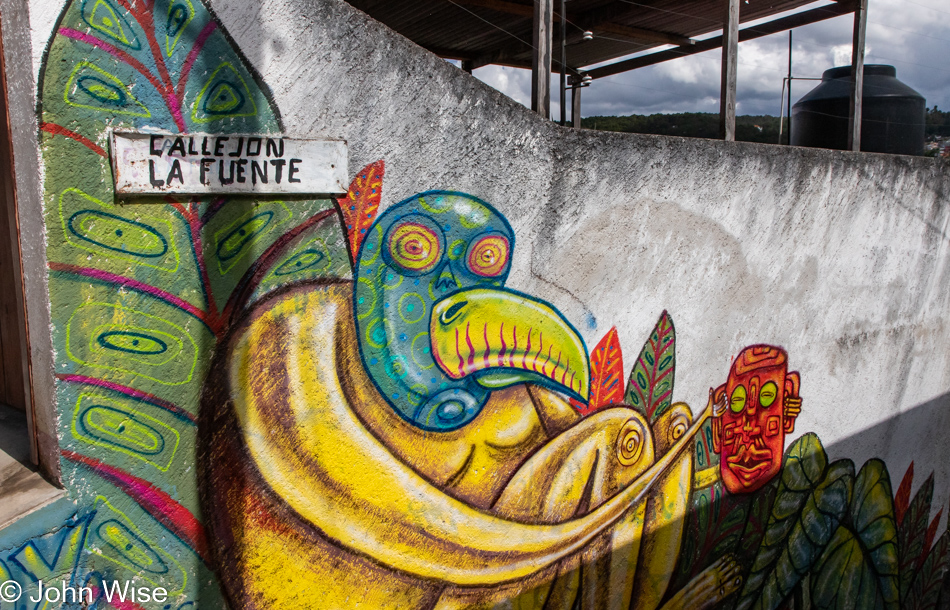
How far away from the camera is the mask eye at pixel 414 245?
7.75 ft

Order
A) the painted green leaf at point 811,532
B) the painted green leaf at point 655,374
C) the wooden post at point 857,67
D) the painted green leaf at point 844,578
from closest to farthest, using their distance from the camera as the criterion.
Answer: the painted green leaf at point 655,374, the painted green leaf at point 811,532, the painted green leaf at point 844,578, the wooden post at point 857,67

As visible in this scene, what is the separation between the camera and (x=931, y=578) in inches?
209

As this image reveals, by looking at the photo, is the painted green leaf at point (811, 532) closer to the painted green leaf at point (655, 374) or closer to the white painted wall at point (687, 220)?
the white painted wall at point (687, 220)

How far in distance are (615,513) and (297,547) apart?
145cm

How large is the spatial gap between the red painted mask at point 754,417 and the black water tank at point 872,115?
9.84 ft

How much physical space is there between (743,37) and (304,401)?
16.8 ft

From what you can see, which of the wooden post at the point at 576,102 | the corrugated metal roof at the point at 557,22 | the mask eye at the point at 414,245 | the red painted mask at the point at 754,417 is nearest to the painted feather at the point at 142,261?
the mask eye at the point at 414,245

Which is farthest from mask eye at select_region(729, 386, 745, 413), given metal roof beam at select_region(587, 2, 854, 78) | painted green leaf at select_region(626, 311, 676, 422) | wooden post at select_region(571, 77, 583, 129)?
wooden post at select_region(571, 77, 583, 129)

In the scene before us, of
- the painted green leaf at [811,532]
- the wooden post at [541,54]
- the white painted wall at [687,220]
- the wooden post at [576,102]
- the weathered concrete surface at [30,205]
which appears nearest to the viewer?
the weathered concrete surface at [30,205]

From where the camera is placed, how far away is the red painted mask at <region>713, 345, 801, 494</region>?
3436 mm

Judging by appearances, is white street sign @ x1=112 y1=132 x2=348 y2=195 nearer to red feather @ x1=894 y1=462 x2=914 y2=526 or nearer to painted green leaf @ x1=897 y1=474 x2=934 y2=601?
red feather @ x1=894 y1=462 x2=914 y2=526

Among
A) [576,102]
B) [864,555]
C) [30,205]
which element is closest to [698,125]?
[576,102]

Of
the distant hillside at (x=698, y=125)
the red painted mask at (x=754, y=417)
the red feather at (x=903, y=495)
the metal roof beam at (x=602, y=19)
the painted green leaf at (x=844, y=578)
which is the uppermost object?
the metal roof beam at (x=602, y=19)

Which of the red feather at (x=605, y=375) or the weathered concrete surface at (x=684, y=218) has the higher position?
the weathered concrete surface at (x=684, y=218)
